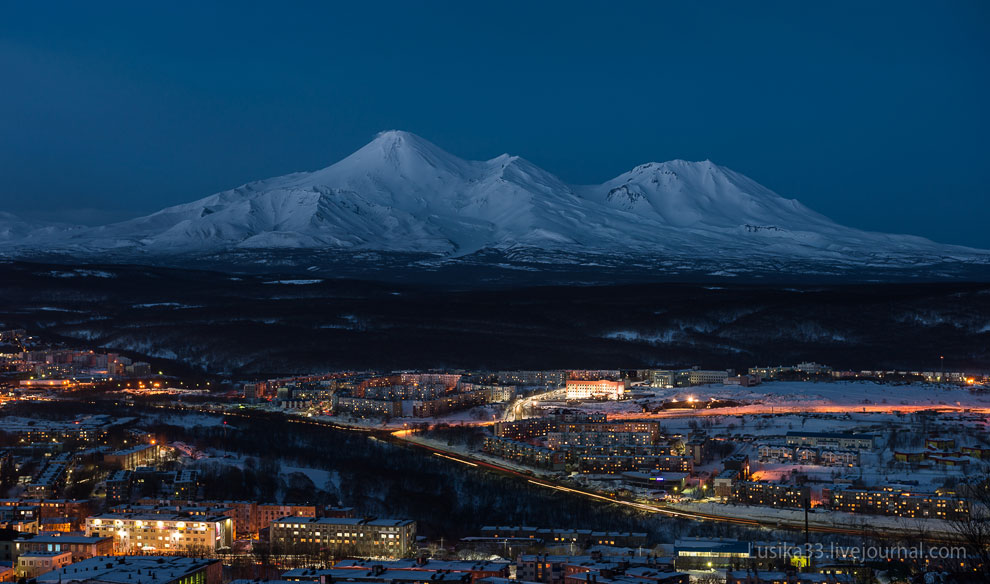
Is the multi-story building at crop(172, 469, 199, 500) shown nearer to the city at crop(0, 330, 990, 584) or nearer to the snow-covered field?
the city at crop(0, 330, 990, 584)

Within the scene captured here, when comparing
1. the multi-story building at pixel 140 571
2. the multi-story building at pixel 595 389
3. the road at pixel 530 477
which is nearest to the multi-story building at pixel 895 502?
the road at pixel 530 477

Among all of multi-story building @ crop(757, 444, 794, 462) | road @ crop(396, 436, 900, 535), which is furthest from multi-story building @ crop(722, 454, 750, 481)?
road @ crop(396, 436, 900, 535)

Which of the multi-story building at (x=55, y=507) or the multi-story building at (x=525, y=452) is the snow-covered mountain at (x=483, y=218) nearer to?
the multi-story building at (x=525, y=452)

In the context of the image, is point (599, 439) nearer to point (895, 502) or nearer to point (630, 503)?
point (630, 503)

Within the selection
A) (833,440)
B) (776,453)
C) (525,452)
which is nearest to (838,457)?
(776,453)

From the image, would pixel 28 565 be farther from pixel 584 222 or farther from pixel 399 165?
pixel 399 165
